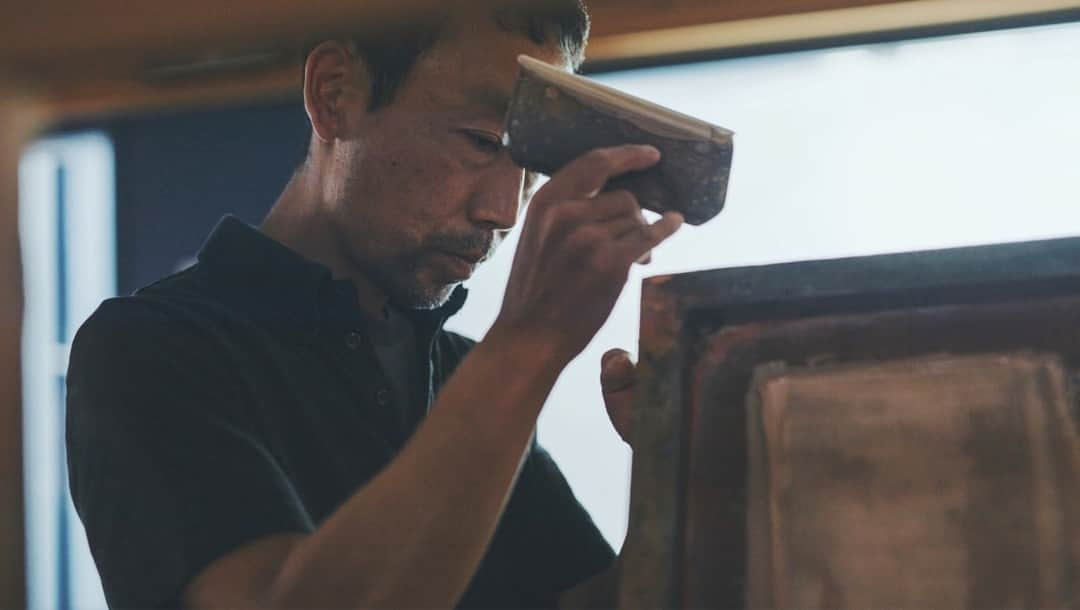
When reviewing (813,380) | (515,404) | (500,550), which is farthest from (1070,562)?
(500,550)

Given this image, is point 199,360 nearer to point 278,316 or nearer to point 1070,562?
point 278,316

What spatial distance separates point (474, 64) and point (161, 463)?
44 cm

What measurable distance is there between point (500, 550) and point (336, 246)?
0.31 m

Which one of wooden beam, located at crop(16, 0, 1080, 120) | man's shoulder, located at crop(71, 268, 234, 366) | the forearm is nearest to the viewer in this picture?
the forearm

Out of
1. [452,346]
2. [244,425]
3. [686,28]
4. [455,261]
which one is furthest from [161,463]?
[686,28]

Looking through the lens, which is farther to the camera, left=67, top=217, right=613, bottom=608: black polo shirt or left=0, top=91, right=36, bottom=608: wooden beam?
left=0, top=91, right=36, bottom=608: wooden beam

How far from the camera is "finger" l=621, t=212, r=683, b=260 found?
842 mm

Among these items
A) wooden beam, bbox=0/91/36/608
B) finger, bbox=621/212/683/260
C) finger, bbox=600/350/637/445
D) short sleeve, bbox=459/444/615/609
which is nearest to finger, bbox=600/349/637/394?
finger, bbox=600/350/637/445

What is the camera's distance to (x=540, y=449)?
121 cm

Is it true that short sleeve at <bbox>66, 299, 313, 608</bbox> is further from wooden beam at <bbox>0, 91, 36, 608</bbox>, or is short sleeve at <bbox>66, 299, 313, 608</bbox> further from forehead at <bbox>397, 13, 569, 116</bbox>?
forehead at <bbox>397, 13, 569, 116</bbox>

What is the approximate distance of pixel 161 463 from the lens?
2.84 ft

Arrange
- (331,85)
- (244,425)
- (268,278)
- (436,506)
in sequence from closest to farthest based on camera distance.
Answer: (436,506) < (244,425) < (268,278) < (331,85)

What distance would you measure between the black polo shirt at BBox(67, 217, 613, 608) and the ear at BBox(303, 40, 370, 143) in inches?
5.2

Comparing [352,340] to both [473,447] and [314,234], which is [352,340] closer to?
[314,234]
